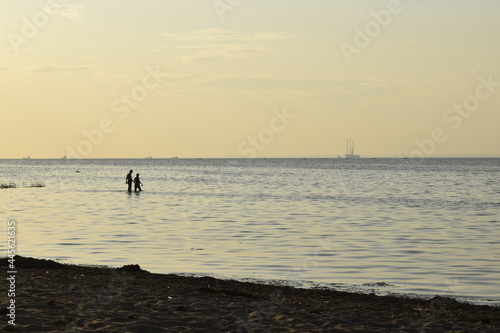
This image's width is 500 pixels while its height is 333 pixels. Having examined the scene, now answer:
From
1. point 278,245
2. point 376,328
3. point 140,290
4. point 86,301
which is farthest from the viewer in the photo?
point 278,245

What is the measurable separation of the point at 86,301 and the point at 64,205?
117ft

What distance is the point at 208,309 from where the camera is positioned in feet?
40.0

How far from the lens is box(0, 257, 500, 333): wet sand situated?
10648 millimetres

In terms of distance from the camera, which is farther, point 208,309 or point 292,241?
point 292,241

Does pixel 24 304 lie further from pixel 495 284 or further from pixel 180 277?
pixel 495 284

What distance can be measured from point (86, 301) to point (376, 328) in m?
5.44

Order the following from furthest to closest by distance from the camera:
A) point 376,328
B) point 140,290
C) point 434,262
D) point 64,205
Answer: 1. point 64,205
2. point 434,262
3. point 140,290
4. point 376,328

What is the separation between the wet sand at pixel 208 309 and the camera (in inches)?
419

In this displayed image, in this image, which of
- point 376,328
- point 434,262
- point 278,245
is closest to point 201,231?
point 278,245

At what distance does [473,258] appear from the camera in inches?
870

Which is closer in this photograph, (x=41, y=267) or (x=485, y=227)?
(x=41, y=267)

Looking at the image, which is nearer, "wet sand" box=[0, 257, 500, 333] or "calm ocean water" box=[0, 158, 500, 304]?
"wet sand" box=[0, 257, 500, 333]

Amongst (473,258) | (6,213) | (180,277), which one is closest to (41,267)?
(180,277)

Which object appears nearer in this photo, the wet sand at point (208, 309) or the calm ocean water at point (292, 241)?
the wet sand at point (208, 309)
